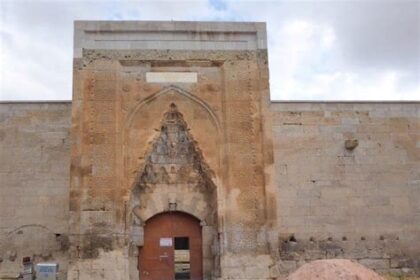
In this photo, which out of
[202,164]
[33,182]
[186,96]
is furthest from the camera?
[33,182]

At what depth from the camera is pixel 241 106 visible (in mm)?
10648

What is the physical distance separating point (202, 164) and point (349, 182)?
380 centimetres

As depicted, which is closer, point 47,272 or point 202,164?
point 47,272

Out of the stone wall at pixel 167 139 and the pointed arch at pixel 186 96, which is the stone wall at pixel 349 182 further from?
the pointed arch at pixel 186 96

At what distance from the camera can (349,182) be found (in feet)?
39.3

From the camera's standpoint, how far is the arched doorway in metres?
10.4

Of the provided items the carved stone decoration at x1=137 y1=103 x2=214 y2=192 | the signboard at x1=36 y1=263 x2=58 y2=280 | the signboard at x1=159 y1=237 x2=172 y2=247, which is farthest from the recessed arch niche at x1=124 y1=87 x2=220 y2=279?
the signboard at x1=36 y1=263 x2=58 y2=280

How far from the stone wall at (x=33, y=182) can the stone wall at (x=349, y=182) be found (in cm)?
496

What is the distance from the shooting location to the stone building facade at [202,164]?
33.1 ft

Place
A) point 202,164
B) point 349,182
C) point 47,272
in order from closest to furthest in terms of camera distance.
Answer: point 47,272 → point 202,164 → point 349,182

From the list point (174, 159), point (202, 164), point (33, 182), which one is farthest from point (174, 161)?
point (33, 182)

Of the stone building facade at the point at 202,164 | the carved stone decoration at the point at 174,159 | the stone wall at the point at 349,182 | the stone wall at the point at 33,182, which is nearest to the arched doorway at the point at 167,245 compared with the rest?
the stone building facade at the point at 202,164

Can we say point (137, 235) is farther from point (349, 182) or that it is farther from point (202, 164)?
Result: point (349, 182)

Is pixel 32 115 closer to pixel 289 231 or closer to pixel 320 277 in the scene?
pixel 289 231
